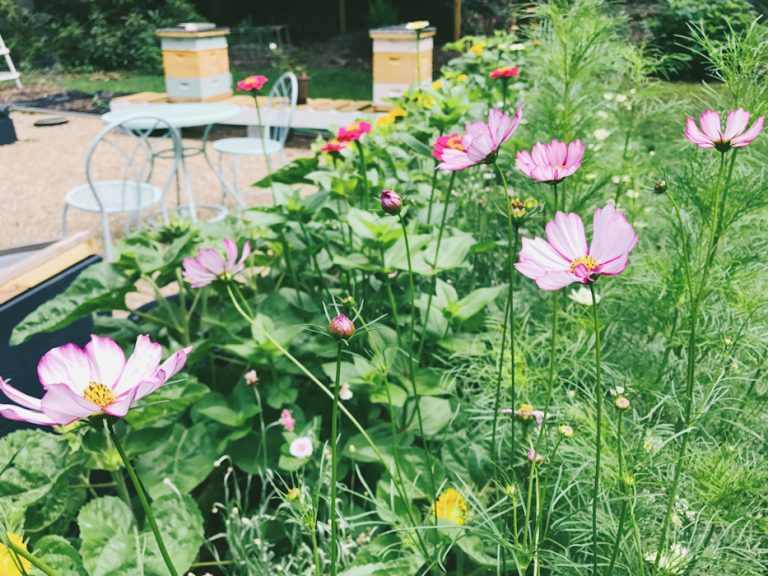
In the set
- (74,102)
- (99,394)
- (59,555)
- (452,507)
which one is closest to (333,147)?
A: (452,507)

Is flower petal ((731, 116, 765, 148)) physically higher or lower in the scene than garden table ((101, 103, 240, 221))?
higher

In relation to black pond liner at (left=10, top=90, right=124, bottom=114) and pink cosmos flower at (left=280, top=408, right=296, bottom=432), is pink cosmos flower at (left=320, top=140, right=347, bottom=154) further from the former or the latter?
black pond liner at (left=10, top=90, right=124, bottom=114)

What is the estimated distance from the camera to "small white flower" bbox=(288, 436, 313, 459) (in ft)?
3.32

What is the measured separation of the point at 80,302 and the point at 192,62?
5.16 m

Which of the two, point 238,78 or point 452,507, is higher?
point 452,507

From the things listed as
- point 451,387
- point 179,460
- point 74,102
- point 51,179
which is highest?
point 451,387

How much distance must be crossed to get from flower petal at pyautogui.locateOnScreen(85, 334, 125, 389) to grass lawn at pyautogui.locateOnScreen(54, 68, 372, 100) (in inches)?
296

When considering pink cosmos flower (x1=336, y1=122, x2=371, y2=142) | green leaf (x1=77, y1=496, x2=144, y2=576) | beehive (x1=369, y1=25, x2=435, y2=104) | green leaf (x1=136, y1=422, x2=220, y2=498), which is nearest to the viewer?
green leaf (x1=77, y1=496, x2=144, y2=576)

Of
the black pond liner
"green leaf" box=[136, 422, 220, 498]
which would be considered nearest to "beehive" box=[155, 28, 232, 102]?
the black pond liner

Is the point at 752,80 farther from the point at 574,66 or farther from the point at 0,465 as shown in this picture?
the point at 0,465

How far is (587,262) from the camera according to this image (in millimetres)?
557

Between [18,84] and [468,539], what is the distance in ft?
29.0

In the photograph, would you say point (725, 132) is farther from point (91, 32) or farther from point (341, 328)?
point (91, 32)

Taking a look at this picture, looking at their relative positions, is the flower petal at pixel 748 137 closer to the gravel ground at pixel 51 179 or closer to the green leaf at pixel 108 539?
the green leaf at pixel 108 539
